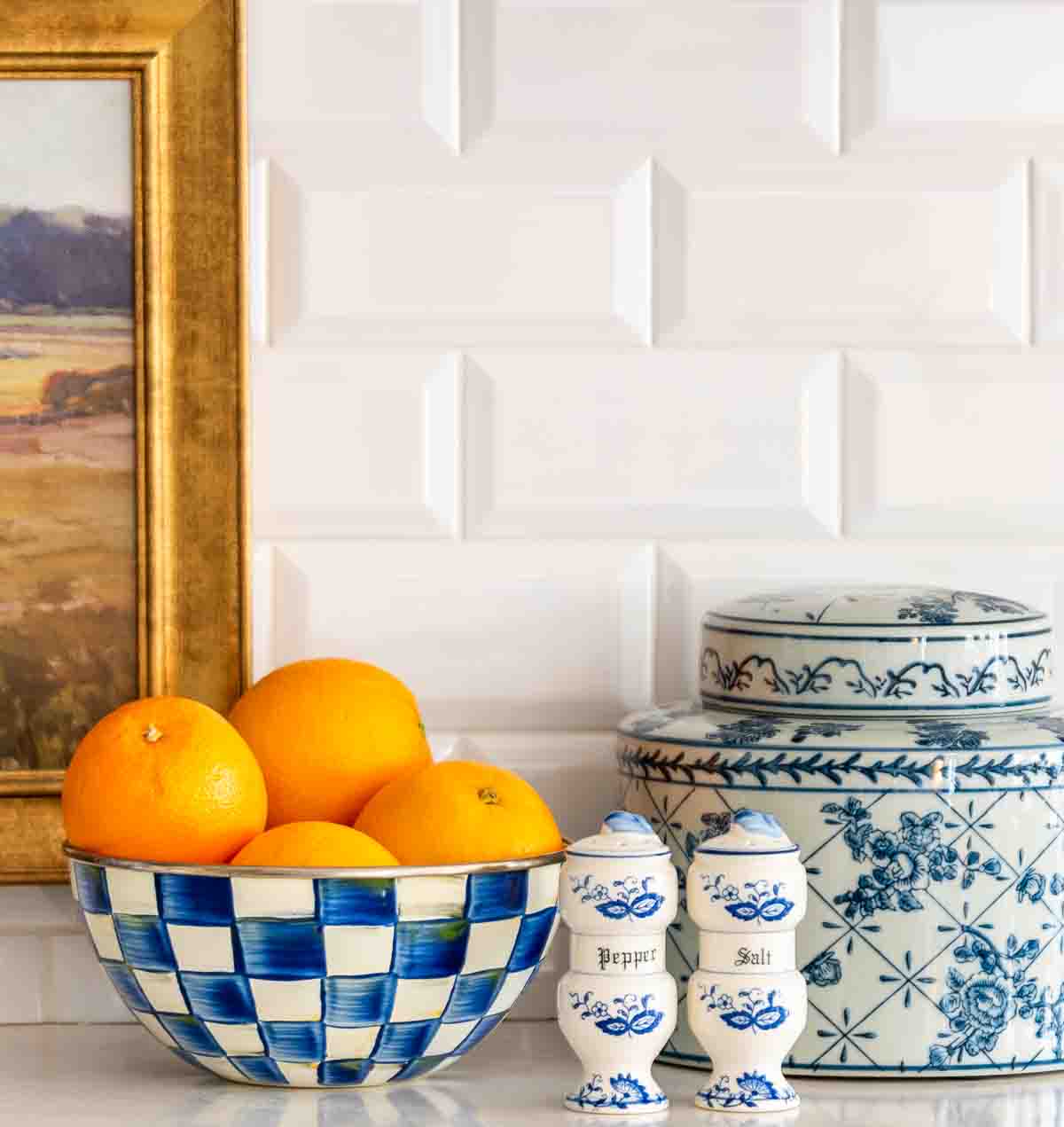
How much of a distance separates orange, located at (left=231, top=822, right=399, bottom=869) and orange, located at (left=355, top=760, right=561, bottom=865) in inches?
0.8

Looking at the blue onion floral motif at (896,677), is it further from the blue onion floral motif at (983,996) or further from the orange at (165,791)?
the orange at (165,791)

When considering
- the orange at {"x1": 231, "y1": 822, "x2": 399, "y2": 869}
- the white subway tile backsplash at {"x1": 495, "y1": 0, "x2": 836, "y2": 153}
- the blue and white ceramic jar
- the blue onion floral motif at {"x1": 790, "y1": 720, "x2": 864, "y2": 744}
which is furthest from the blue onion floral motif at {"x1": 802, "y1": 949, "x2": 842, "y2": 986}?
the white subway tile backsplash at {"x1": 495, "y1": 0, "x2": 836, "y2": 153}

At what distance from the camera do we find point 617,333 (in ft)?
3.20

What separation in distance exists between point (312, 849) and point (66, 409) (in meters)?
0.33

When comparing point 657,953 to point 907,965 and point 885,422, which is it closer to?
point 907,965

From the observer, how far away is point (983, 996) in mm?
809

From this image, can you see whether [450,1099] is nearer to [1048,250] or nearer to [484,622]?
[484,622]

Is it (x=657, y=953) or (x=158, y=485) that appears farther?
(x=158, y=485)

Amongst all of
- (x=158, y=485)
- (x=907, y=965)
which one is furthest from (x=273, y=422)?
(x=907, y=965)

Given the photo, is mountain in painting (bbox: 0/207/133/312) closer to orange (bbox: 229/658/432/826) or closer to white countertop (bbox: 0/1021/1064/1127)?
orange (bbox: 229/658/432/826)

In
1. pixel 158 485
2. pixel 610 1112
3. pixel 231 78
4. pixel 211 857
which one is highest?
pixel 231 78

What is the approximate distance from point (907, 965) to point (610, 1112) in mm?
158

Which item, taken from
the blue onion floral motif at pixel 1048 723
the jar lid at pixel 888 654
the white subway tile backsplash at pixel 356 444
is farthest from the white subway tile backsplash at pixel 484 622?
the blue onion floral motif at pixel 1048 723

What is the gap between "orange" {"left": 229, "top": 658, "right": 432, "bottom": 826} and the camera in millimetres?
839
